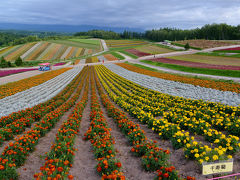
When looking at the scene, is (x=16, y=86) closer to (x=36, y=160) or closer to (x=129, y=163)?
(x=36, y=160)

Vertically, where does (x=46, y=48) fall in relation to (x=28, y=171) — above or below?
above

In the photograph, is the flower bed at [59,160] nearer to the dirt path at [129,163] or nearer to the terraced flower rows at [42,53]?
the dirt path at [129,163]

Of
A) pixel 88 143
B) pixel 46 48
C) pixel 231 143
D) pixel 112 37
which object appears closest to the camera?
pixel 231 143

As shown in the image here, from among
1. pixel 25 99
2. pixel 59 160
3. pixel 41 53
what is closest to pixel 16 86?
pixel 25 99

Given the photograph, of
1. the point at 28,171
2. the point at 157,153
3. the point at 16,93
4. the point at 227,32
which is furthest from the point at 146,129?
the point at 227,32

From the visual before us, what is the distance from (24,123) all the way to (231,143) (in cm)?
1116

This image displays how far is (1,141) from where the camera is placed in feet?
23.9

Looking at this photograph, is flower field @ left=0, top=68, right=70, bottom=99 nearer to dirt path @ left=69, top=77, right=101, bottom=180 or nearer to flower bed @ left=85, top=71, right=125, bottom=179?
dirt path @ left=69, top=77, right=101, bottom=180

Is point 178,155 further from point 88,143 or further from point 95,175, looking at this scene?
point 88,143

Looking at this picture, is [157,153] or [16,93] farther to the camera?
[16,93]

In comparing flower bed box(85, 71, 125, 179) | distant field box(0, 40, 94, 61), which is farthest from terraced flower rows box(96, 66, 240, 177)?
distant field box(0, 40, 94, 61)

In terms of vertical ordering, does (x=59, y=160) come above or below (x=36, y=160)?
above

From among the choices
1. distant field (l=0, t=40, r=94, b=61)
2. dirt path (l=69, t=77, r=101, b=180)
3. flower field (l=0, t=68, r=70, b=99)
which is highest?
distant field (l=0, t=40, r=94, b=61)

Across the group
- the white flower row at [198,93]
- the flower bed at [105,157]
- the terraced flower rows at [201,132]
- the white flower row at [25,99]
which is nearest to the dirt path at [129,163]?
the flower bed at [105,157]
